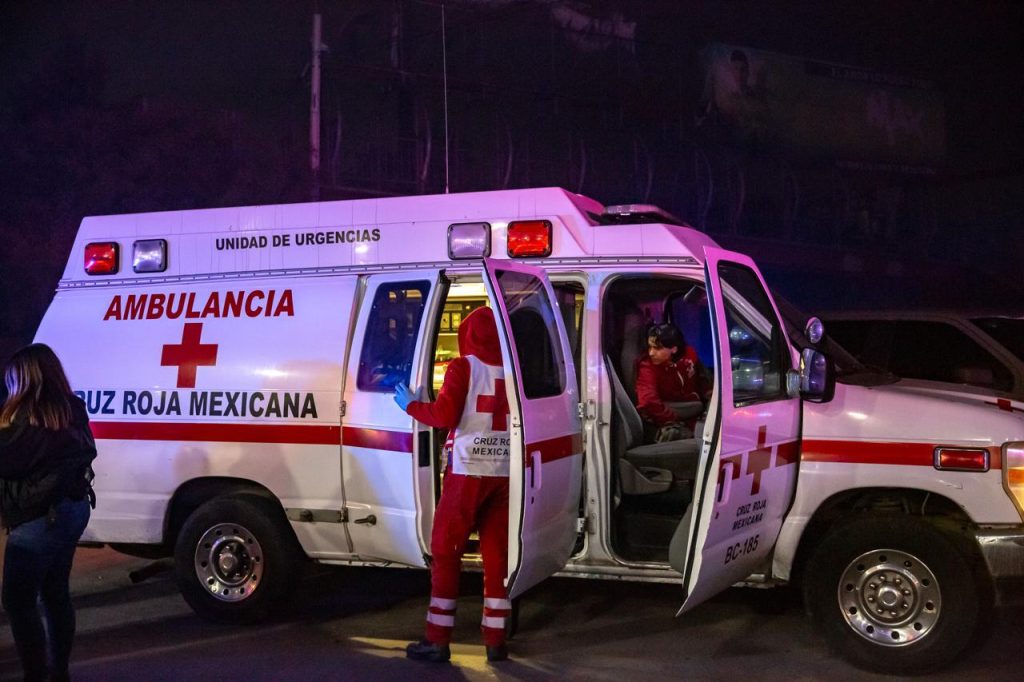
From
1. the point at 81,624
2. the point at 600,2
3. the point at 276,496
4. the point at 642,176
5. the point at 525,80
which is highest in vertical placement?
the point at 600,2

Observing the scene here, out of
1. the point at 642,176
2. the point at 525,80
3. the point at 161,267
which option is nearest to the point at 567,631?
the point at 161,267

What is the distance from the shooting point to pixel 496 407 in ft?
17.3

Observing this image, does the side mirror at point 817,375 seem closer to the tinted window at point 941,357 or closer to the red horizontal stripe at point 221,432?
the red horizontal stripe at point 221,432

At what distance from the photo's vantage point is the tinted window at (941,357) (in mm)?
8547

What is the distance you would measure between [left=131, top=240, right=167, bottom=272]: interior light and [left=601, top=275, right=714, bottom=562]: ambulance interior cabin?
113 inches

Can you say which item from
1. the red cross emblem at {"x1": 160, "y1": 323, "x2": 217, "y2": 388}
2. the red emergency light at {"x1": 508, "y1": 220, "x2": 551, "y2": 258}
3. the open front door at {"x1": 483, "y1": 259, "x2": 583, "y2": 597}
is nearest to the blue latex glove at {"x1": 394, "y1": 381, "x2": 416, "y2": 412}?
the open front door at {"x1": 483, "y1": 259, "x2": 583, "y2": 597}

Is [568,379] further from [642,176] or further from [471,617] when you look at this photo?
[642,176]

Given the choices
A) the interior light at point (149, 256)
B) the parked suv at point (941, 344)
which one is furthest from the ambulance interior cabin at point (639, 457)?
the parked suv at point (941, 344)

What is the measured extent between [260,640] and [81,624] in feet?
4.22

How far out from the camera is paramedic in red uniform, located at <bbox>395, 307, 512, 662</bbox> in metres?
5.24

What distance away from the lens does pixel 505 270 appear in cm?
521

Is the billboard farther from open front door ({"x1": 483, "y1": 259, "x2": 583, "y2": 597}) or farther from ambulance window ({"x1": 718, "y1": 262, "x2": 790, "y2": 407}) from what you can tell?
open front door ({"x1": 483, "y1": 259, "x2": 583, "y2": 597})

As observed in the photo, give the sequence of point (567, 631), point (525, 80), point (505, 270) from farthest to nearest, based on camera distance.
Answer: point (525, 80), point (567, 631), point (505, 270)

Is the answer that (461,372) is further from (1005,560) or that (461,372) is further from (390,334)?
(1005,560)
